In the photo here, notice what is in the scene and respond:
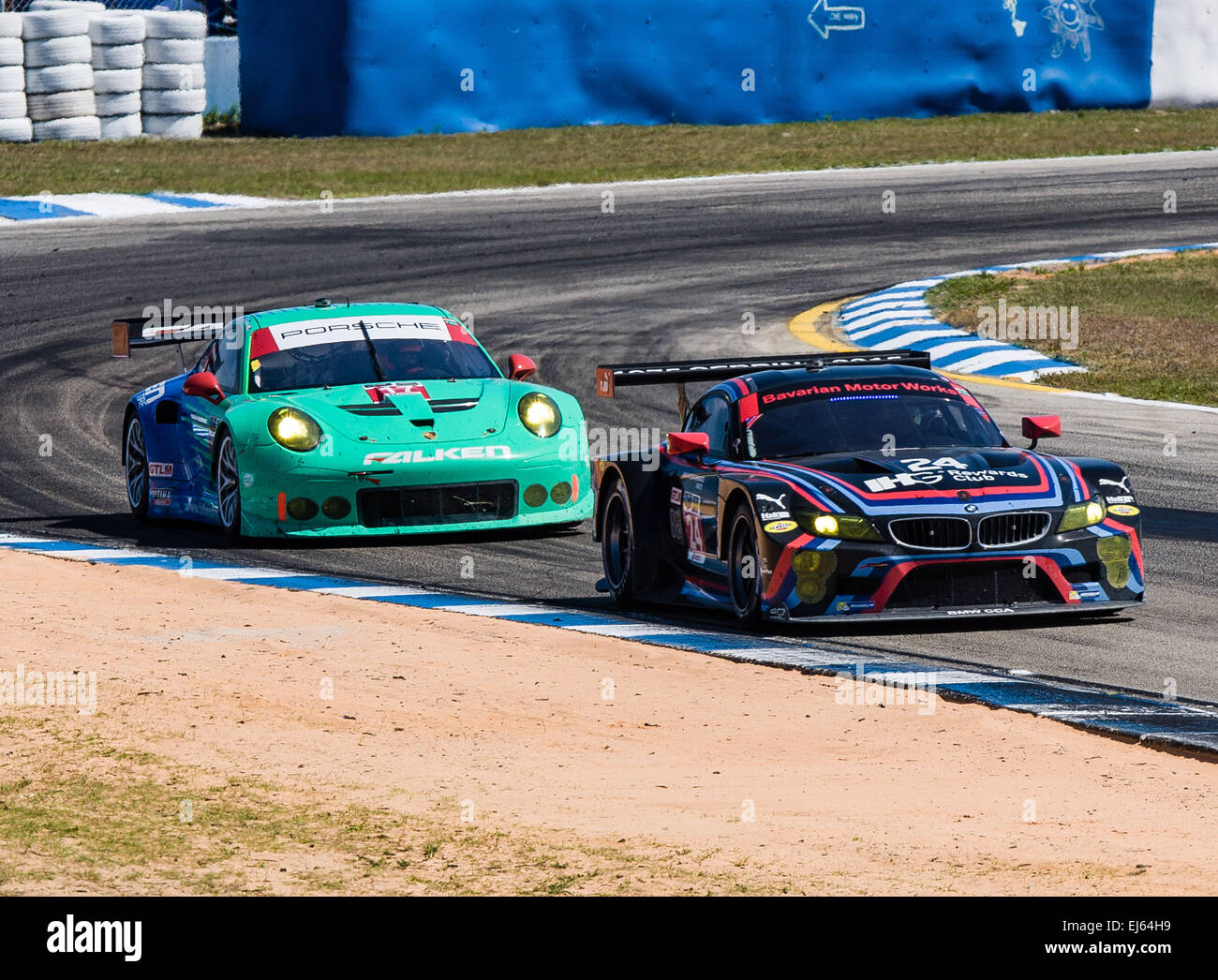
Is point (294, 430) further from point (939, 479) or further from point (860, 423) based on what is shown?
point (939, 479)

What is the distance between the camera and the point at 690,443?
33.2ft

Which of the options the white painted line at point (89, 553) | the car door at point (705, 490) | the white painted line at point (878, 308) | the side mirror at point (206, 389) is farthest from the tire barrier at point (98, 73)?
the car door at point (705, 490)

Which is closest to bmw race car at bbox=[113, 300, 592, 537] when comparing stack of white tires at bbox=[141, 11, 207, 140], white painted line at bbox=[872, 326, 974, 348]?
white painted line at bbox=[872, 326, 974, 348]

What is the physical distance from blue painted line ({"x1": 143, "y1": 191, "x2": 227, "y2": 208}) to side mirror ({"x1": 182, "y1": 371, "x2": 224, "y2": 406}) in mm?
14741

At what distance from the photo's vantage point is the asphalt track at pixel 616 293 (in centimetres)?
1065

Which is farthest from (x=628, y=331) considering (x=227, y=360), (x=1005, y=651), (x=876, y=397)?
(x=1005, y=651)

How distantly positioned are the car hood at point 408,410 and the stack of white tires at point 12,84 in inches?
696

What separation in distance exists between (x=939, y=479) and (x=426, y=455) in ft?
11.5

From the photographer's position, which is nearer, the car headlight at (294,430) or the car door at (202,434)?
the car headlight at (294,430)

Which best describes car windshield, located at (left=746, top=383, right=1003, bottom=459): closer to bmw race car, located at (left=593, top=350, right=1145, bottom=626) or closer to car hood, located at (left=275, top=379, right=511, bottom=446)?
bmw race car, located at (left=593, top=350, right=1145, bottom=626)

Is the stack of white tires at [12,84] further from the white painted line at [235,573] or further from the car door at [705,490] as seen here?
the car door at [705,490]

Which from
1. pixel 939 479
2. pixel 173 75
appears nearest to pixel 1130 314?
pixel 939 479
